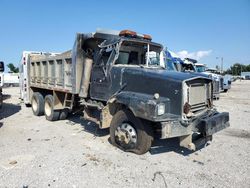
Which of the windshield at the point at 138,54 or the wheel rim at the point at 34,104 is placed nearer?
the windshield at the point at 138,54

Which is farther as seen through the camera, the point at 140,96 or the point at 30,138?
the point at 30,138

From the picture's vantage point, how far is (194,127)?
17.0ft

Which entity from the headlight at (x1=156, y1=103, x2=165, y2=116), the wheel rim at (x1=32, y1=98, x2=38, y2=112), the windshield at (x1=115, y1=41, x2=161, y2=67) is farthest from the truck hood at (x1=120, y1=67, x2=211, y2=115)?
the wheel rim at (x1=32, y1=98, x2=38, y2=112)

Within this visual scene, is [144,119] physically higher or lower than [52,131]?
higher

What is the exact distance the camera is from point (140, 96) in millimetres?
5289

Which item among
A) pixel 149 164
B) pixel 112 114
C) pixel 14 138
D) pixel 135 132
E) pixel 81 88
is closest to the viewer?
pixel 149 164

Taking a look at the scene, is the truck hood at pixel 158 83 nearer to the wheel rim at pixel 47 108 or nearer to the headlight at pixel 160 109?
the headlight at pixel 160 109

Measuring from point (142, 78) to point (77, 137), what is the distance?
2.74 metres

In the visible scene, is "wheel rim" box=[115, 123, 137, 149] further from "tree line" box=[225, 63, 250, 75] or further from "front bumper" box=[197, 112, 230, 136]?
"tree line" box=[225, 63, 250, 75]

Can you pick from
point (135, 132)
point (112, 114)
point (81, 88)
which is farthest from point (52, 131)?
point (135, 132)

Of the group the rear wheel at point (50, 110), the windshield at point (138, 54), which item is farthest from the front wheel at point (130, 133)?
the rear wheel at point (50, 110)

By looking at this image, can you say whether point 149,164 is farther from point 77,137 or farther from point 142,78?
point 77,137

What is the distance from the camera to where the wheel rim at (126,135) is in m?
5.45

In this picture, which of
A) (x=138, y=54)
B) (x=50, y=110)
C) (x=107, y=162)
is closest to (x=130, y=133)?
(x=107, y=162)
